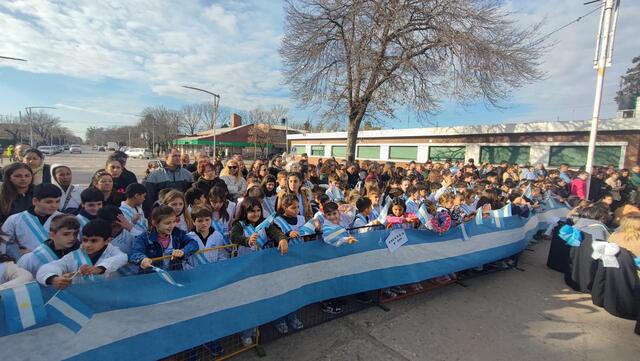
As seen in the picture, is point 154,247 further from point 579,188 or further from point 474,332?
point 579,188

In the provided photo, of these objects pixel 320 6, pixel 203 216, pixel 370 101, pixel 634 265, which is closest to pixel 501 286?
pixel 634 265

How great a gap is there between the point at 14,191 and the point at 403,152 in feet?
78.1

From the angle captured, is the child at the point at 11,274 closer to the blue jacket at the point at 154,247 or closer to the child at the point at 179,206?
the blue jacket at the point at 154,247

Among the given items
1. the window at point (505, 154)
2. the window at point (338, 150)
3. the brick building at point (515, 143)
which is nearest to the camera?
the brick building at point (515, 143)

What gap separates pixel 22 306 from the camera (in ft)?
6.26

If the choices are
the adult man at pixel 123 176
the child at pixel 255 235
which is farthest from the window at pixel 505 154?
the adult man at pixel 123 176

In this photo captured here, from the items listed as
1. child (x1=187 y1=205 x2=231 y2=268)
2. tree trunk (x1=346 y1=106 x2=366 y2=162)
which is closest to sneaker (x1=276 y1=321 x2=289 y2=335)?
child (x1=187 y1=205 x2=231 y2=268)

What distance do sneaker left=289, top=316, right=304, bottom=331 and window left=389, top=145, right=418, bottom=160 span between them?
21664 millimetres

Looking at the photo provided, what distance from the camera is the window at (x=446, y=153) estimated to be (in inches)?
813

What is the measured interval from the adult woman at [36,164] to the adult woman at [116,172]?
884 mm

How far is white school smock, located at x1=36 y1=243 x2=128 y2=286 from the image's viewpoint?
212 centimetres

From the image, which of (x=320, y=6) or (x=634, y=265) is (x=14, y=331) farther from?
(x=320, y=6)

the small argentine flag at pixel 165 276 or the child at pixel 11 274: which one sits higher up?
the child at pixel 11 274

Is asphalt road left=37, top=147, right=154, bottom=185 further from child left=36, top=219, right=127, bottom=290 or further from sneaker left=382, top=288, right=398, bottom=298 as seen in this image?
sneaker left=382, top=288, right=398, bottom=298
